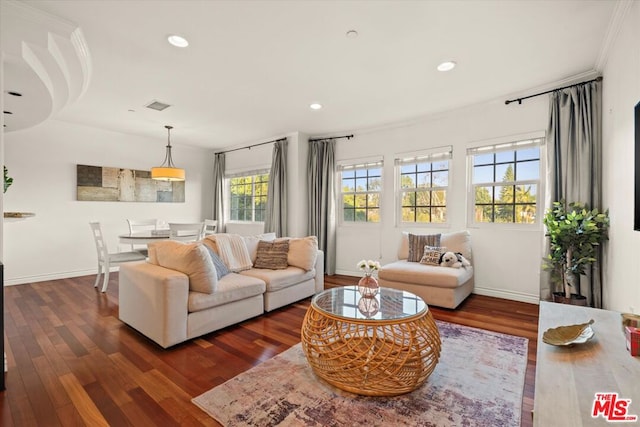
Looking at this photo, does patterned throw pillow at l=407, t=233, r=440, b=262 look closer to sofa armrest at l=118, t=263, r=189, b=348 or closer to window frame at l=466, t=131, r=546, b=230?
window frame at l=466, t=131, r=546, b=230

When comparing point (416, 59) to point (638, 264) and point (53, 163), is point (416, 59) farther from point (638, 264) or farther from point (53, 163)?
point (53, 163)

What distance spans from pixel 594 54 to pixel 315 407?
12.5 ft

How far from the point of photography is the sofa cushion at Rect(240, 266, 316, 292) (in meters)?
3.32

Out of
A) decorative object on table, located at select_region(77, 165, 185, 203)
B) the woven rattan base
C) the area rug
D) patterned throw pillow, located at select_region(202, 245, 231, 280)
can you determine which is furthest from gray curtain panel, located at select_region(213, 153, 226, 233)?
the woven rattan base

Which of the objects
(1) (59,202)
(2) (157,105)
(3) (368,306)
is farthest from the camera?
(1) (59,202)

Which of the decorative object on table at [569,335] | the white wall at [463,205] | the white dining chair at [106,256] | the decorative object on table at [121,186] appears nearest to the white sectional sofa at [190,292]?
the white dining chair at [106,256]

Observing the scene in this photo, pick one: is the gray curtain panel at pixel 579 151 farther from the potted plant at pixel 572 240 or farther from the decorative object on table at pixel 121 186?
the decorative object on table at pixel 121 186

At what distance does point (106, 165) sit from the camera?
17.8 feet

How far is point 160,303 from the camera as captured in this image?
96.0 inches

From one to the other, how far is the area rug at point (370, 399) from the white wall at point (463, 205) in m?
1.86

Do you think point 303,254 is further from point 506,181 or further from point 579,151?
point 579,151

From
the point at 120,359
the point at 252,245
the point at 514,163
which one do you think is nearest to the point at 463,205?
the point at 514,163

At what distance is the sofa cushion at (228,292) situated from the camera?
260 centimetres

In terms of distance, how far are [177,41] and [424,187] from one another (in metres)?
3.68
